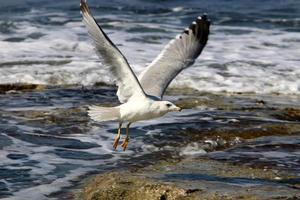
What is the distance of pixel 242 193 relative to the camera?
5.28 m

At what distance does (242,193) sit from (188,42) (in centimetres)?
246

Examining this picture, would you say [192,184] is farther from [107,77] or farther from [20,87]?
[107,77]

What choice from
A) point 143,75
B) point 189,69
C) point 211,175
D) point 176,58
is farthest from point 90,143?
point 189,69

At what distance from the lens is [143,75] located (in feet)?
23.8

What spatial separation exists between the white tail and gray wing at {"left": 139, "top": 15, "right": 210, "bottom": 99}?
49cm

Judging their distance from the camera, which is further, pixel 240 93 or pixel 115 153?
pixel 240 93

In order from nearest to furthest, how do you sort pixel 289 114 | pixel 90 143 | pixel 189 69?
pixel 90 143 < pixel 289 114 < pixel 189 69

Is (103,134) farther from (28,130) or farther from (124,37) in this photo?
(124,37)

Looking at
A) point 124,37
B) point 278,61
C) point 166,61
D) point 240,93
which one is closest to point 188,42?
point 166,61

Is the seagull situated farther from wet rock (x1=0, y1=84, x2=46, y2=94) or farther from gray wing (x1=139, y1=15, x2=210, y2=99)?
wet rock (x1=0, y1=84, x2=46, y2=94)

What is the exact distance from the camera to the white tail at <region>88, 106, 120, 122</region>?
21.7 feet

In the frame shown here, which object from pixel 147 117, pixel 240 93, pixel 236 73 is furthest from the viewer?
pixel 236 73

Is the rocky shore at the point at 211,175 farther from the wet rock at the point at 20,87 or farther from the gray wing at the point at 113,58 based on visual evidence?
the wet rock at the point at 20,87

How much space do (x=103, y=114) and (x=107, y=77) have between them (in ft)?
16.2
